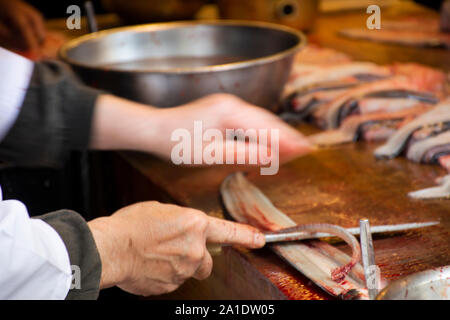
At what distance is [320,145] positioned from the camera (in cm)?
215

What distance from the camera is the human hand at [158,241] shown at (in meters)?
1.30

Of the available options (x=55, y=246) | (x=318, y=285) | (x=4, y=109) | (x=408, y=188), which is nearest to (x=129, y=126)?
(x=4, y=109)

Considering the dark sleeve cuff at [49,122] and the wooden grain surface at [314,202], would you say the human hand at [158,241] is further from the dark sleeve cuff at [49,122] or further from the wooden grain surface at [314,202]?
the dark sleeve cuff at [49,122]

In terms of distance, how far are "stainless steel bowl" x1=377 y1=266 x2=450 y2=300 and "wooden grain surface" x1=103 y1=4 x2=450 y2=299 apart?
0.25m

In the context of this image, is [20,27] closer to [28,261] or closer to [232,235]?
[232,235]

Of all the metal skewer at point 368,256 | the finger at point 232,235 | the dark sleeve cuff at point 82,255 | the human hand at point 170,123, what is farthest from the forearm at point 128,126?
the metal skewer at point 368,256

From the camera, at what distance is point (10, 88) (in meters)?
1.68

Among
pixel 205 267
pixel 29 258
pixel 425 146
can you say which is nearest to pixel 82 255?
pixel 29 258

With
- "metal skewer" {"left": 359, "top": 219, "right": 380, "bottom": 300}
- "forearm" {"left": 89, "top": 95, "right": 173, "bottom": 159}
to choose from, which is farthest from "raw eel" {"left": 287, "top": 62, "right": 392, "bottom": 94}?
"metal skewer" {"left": 359, "top": 219, "right": 380, "bottom": 300}

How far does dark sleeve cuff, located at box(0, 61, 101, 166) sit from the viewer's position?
1683 mm

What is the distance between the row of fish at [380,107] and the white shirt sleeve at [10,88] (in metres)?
1.09

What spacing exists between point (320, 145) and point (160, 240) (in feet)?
3.23

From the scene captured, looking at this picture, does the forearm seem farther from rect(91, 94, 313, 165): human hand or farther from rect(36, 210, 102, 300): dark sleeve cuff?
rect(36, 210, 102, 300): dark sleeve cuff
